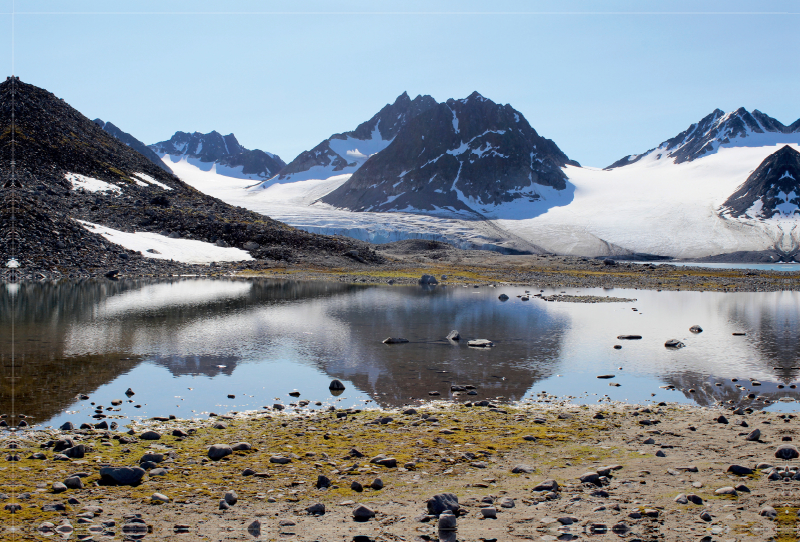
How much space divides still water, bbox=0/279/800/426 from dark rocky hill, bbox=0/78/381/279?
19258 millimetres

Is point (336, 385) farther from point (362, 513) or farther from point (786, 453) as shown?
point (786, 453)

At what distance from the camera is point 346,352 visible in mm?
26375

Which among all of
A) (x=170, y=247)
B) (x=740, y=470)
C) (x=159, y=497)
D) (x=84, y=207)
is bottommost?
(x=159, y=497)

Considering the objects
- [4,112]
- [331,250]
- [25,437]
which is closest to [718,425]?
[25,437]

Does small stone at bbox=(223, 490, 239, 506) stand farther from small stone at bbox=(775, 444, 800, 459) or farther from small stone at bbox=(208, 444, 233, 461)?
small stone at bbox=(775, 444, 800, 459)

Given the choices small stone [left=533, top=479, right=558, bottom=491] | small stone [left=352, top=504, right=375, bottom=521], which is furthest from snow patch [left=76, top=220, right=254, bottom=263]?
Answer: small stone [left=533, top=479, right=558, bottom=491]

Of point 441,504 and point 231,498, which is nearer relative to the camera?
point 441,504

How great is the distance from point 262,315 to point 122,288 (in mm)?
22333

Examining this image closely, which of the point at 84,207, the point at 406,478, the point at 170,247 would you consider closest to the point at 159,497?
the point at 406,478

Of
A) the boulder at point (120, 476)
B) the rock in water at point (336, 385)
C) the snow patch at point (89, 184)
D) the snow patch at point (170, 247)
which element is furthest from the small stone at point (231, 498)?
the snow patch at point (89, 184)

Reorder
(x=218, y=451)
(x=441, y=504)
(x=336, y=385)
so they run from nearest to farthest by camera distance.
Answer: (x=441, y=504), (x=218, y=451), (x=336, y=385)

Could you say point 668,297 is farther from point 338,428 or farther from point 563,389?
point 338,428

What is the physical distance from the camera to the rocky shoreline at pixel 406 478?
846 centimetres

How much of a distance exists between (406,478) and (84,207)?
3765 inches
